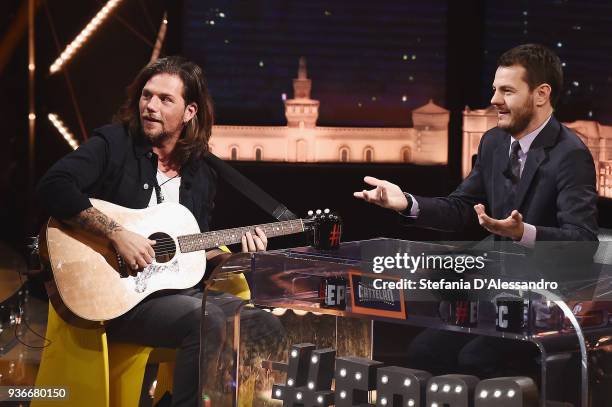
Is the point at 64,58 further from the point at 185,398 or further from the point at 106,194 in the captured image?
the point at 185,398

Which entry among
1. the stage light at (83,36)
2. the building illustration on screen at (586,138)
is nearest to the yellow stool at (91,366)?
the building illustration on screen at (586,138)

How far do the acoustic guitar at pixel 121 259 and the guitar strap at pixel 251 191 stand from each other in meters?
0.26

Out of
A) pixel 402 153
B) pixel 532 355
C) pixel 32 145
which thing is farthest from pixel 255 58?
pixel 532 355

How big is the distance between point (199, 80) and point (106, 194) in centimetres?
Result: 68

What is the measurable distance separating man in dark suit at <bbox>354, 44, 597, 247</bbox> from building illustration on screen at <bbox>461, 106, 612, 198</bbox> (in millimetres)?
1475

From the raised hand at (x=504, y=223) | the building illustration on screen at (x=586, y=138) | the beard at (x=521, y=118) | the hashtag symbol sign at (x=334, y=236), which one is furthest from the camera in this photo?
the building illustration on screen at (x=586, y=138)

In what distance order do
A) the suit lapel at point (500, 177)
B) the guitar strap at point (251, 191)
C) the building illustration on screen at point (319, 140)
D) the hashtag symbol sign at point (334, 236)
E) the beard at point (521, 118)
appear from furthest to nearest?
1. the building illustration on screen at point (319, 140)
2. the guitar strap at point (251, 191)
3. the suit lapel at point (500, 177)
4. the beard at point (521, 118)
5. the hashtag symbol sign at point (334, 236)

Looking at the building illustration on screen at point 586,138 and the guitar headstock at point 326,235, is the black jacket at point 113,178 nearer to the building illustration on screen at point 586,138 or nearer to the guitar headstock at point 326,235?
the guitar headstock at point 326,235

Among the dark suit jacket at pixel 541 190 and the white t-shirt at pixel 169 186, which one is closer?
the dark suit jacket at pixel 541 190

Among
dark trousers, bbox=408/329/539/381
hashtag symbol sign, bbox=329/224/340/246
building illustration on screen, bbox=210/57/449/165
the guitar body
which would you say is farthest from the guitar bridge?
building illustration on screen, bbox=210/57/449/165

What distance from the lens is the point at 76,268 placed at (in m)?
3.85

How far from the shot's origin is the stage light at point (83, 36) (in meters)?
6.61

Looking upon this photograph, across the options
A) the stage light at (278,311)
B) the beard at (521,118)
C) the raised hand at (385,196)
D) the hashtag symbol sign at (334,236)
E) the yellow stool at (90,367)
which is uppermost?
the beard at (521,118)

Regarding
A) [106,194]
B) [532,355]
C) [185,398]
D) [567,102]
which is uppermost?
[567,102]
